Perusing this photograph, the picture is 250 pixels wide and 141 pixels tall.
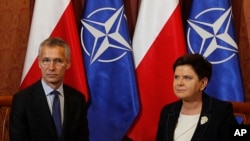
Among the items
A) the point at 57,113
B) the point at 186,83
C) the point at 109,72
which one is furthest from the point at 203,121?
the point at 109,72

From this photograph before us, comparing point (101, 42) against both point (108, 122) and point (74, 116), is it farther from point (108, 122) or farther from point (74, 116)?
point (74, 116)

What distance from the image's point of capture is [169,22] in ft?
11.3

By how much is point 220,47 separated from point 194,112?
113 centimetres

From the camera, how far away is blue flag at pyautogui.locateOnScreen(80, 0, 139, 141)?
11.4 feet

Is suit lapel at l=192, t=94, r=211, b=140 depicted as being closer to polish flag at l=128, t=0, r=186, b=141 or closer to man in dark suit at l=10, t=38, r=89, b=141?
man in dark suit at l=10, t=38, r=89, b=141

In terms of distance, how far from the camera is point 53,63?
237cm

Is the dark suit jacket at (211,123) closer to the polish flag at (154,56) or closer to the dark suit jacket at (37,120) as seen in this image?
the dark suit jacket at (37,120)

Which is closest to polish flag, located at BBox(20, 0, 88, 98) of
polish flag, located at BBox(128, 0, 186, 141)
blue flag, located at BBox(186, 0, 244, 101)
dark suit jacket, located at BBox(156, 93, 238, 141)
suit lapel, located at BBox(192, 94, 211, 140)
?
polish flag, located at BBox(128, 0, 186, 141)

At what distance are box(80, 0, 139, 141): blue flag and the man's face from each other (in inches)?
42.7

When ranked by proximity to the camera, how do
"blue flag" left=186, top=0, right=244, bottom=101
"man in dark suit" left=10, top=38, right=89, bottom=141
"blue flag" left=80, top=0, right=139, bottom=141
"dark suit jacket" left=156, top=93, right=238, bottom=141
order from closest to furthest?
1. "dark suit jacket" left=156, top=93, right=238, bottom=141
2. "man in dark suit" left=10, top=38, right=89, bottom=141
3. "blue flag" left=186, top=0, right=244, bottom=101
4. "blue flag" left=80, top=0, right=139, bottom=141

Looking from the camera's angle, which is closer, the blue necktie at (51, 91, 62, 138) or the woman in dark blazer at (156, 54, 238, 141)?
the woman in dark blazer at (156, 54, 238, 141)

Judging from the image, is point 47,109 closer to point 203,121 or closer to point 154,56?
point 203,121

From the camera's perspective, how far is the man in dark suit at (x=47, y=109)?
7.75ft

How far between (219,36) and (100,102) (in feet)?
3.55
